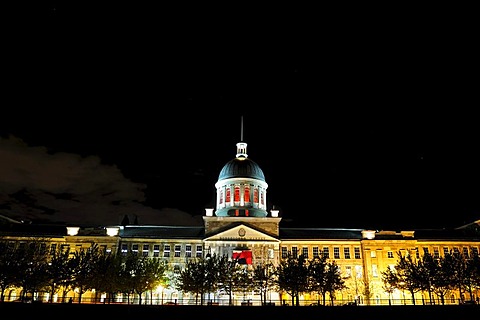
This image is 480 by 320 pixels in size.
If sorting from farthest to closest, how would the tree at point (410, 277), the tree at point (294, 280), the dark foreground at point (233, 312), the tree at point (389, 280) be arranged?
the tree at point (389, 280) < the tree at point (410, 277) < the tree at point (294, 280) < the dark foreground at point (233, 312)

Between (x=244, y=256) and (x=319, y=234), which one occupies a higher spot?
(x=319, y=234)

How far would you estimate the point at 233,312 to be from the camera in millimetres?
35750

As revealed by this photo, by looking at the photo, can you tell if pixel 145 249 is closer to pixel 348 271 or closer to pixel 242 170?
pixel 242 170

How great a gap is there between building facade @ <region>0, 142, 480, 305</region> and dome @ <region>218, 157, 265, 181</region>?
277 inches

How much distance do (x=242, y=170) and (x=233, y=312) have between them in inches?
1737

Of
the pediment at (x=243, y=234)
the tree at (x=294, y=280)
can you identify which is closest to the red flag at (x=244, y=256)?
the pediment at (x=243, y=234)

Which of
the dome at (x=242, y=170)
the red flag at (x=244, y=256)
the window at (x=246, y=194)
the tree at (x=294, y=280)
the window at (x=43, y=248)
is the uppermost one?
the dome at (x=242, y=170)

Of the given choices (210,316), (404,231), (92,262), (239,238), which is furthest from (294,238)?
(210,316)

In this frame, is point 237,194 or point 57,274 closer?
point 57,274

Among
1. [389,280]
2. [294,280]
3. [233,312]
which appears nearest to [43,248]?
[294,280]

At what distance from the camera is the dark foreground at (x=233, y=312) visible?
3331cm

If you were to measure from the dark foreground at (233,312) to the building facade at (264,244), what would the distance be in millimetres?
26977

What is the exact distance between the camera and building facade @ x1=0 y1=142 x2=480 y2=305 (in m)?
65.1

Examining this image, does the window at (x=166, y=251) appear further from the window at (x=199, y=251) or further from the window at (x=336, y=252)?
the window at (x=336, y=252)
